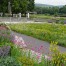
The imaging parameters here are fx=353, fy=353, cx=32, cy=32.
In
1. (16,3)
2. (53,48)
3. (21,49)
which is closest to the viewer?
(53,48)

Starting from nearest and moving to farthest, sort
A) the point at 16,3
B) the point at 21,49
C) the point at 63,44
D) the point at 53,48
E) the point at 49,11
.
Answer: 1. the point at 53,48
2. the point at 21,49
3. the point at 63,44
4. the point at 16,3
5. the point at 49,11

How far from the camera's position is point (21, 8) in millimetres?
66000

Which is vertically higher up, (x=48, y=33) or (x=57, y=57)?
(x=57, y=57)

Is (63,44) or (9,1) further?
(9,1)

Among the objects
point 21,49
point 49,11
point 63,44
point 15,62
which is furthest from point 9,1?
point 15,62

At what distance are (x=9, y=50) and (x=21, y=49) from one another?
133 cm

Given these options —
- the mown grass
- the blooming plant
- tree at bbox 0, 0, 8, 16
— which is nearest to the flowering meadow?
the blooming plant

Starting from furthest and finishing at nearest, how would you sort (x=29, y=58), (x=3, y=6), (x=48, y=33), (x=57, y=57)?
(x=3, y=6) < (x=48, y=33) < (x=29, y=58) < (x=57, y=57)

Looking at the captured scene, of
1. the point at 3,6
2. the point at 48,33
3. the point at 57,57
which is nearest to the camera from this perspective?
the point at 57,57

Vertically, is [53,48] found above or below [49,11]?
above

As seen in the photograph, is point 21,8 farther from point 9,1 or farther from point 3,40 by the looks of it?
point 3,40

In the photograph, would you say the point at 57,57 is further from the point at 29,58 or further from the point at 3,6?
the point at 3,6

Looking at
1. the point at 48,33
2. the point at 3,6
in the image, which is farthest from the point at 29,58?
the point at 3,6

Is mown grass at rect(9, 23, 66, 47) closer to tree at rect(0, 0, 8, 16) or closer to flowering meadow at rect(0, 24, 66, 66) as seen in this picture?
flowering meadow at rect(0, 24, 66, 66)
